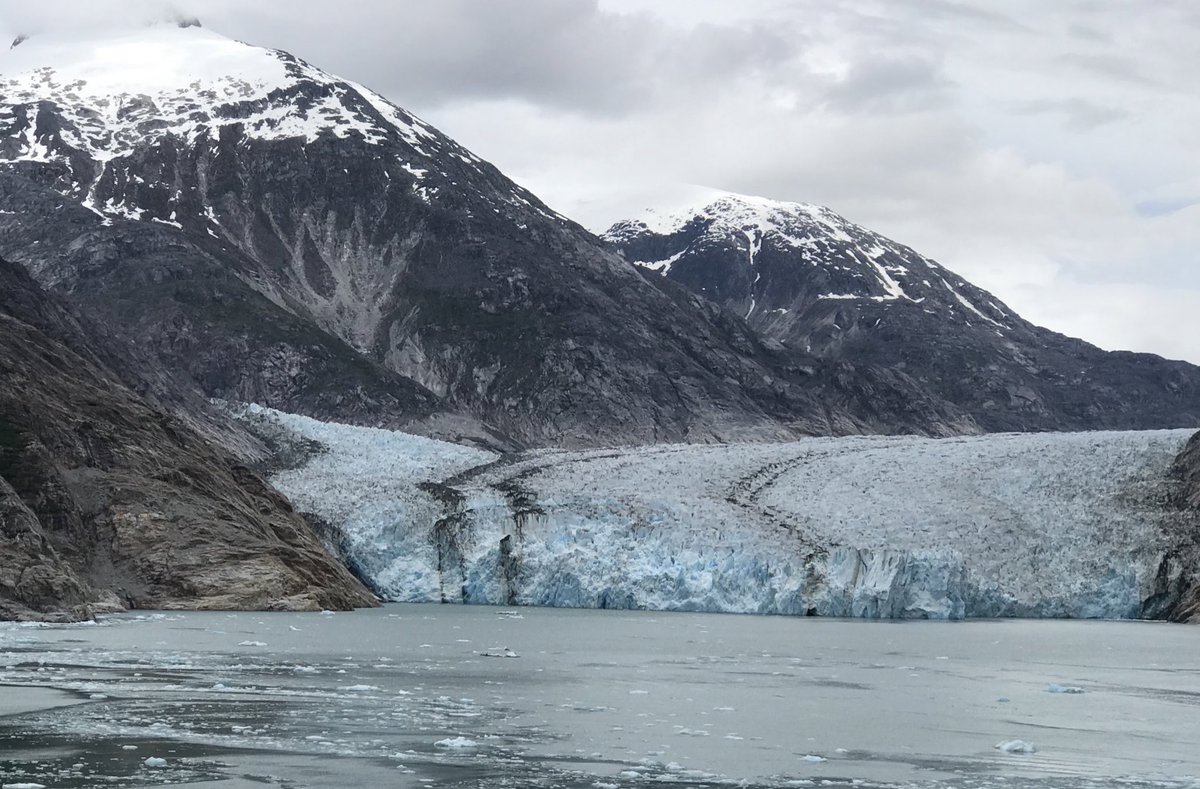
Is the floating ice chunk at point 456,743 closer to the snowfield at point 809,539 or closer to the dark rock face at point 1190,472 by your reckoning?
the snowfield at point 809,539

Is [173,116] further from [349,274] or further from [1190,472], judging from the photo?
[1190,472]

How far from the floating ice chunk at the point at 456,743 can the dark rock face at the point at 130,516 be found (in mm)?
21205

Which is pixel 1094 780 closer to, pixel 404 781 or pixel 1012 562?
pixel 404 781

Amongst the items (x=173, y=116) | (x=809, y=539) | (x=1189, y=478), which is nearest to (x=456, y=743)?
(x=809, y=539)

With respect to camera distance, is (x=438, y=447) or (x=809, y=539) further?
(x=438, y=447)

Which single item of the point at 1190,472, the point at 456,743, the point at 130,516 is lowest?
the point at 456,743

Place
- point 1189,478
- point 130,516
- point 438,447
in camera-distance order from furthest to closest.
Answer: point 438,447
point 1189,478
point 130,516

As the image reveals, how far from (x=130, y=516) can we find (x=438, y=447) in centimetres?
3106

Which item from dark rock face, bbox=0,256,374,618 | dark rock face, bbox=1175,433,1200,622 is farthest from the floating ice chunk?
dark rock face, bbox=1175,433,1200,622

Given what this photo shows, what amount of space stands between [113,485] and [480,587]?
48.9ft

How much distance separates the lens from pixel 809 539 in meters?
56.6

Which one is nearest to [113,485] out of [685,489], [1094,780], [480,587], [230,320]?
[480,587]

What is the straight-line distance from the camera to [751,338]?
607 ft

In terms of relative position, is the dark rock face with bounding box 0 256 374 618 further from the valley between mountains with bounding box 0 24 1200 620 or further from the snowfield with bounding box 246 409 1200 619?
the snowfield with bounding box 246 409 1200 619
